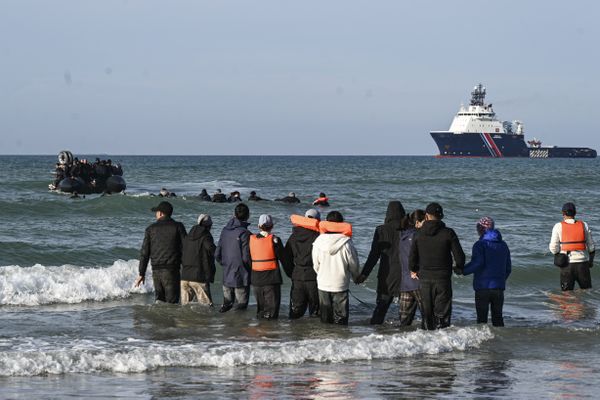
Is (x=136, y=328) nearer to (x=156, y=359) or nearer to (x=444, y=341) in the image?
(x=156, y=359)

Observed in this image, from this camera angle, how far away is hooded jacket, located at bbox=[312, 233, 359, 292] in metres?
10.7

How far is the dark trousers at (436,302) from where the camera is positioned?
33.7ft

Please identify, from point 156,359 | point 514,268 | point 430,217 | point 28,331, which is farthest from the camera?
point 514,268

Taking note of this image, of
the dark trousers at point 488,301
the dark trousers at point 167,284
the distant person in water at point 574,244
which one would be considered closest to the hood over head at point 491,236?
the dark trousers at point 488,301

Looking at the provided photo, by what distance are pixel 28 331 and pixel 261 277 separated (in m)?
2.85

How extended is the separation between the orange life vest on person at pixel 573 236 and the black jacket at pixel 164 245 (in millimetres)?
5817

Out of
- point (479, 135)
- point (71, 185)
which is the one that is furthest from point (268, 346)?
point (479, 135)

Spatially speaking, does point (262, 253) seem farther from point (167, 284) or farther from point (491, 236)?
point (491, 236)

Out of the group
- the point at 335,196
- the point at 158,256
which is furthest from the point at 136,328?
the point at 335,196

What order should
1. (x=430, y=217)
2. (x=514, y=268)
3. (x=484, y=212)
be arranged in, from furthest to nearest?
(x=484, y=212) → (x=514, y=268) → (x=430, y=217)

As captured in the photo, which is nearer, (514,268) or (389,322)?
(389,322)

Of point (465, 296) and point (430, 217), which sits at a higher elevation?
point (430, 217)

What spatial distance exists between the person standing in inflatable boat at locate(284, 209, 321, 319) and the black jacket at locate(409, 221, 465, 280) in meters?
1.41

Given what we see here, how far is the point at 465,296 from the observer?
15.4 meters
